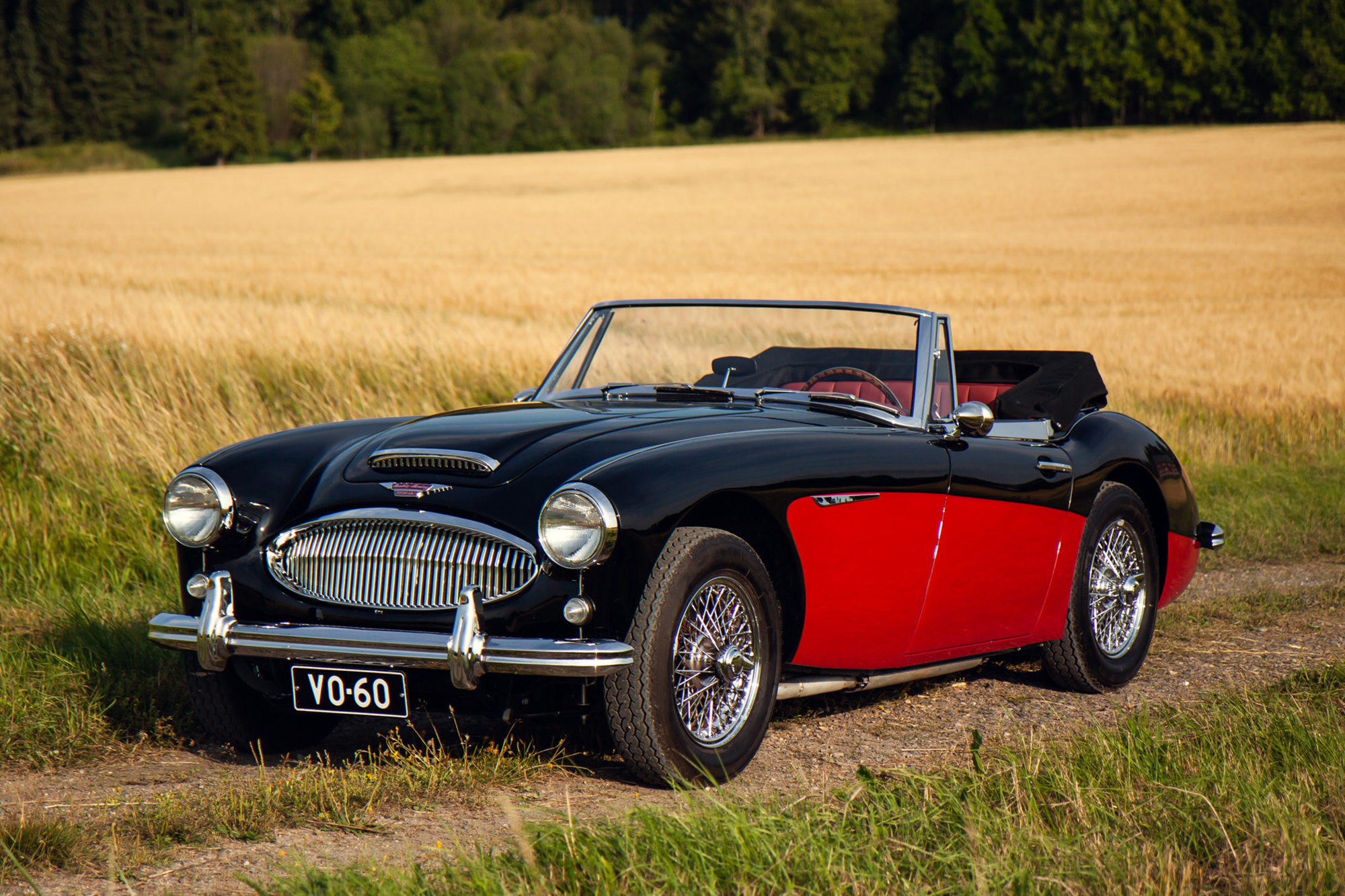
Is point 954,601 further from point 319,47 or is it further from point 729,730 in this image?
point 319,47

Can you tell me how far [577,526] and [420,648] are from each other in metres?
0.48

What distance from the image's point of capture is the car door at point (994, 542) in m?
4.16

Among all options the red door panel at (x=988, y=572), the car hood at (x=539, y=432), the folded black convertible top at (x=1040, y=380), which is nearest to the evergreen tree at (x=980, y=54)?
the folded black convertible top at (x=1040, y=380)

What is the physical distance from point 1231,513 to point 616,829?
645 cm

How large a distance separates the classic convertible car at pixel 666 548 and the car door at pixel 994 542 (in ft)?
0.04

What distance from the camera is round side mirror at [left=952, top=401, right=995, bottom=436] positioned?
4.27 metres

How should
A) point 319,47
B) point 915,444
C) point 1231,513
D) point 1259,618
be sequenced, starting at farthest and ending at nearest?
point 319,47 → point 1231,513 → point 1259,618 → point 915,444

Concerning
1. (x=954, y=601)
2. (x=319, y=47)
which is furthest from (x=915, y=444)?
(x=319, y=47)

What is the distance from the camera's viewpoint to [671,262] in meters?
25.8

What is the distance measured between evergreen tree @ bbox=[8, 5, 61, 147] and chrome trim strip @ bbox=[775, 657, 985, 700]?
8813cm

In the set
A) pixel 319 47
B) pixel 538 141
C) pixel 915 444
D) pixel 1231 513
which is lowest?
pixel 1231 513

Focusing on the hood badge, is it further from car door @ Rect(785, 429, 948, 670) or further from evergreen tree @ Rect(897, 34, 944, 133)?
evergreen tree @ Rect(897, 34, 944, 133)

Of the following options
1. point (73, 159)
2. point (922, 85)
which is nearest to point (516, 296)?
point (73, 159)

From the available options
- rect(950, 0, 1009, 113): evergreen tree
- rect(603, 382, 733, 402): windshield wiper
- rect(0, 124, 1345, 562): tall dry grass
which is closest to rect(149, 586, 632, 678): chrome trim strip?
rect(603, 382, 733, 402): windshield wiper
